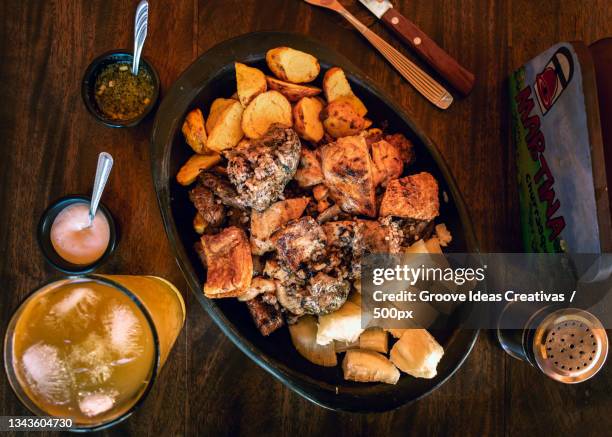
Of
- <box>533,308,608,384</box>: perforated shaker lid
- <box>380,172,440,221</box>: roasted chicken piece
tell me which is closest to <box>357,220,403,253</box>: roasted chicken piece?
<box>380,172,440,221</box>: roasted chicken piece

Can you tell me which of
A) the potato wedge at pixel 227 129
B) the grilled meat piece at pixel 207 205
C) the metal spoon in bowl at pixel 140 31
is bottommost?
the grilled meat piece at pixel 207 205

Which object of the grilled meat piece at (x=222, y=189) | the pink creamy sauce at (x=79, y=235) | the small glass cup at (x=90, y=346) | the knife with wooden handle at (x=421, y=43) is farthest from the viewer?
the knife with wooden handle at (x=421, y=43)

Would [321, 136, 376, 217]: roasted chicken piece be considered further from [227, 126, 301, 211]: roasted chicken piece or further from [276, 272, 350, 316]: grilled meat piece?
[276, 272, 350, 316]: grilled meat piece

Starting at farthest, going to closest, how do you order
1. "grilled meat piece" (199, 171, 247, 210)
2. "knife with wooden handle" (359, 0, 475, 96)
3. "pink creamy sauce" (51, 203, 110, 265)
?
"knife with wooden handle" (359, 0, 475, 96) → "pink creamy sauce" (51, 203, 110, 265) → "grilled meat piece" (199, 171, 247, 210)

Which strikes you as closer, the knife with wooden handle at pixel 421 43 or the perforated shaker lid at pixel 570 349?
the perforated shaker lid at pixel 570 349

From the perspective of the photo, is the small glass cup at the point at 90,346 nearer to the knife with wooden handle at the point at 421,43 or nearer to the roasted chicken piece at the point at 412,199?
the roasted chicken piece at the point at 412,199

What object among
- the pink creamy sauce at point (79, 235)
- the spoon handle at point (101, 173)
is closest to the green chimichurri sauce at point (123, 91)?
the spoon handle at point (101, 173)

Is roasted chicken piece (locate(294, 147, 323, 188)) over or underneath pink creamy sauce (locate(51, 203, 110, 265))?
over

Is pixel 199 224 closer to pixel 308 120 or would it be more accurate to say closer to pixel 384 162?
pixel 308 120
